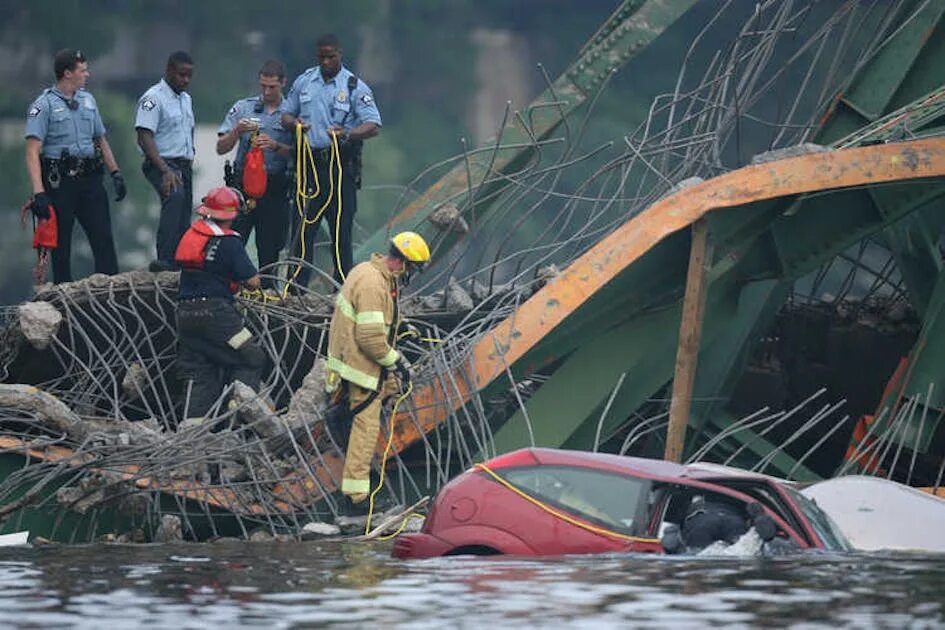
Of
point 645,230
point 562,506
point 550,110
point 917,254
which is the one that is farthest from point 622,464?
point 550,110

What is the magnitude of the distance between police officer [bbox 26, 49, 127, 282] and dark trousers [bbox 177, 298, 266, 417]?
156 cm

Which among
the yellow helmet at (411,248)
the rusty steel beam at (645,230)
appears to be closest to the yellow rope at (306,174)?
the rusty steel beam at (645,230)

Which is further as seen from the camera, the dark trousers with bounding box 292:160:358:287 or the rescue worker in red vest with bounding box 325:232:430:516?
the dark trousers with bounding box 292:160:358:287

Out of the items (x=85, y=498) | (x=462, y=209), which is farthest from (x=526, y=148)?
(x=85, y=498)

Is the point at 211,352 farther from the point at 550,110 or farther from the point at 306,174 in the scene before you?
the point at 550,110

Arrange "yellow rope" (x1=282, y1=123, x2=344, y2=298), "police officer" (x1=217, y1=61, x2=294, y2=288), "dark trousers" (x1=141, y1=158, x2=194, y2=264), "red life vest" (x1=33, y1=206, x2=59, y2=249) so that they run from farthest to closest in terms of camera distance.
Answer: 1. "police officer" (x1=217, y1=61, x2=294, y2=288)
2. "yellow rope" (x1=282, y1=123, x2=344, y2=298)
3. "dark trousers" (x1=141, y1=158, x2=194, y2=264)
4. "red life vest" (x1=33, y1=206, x2=59, y2=249)

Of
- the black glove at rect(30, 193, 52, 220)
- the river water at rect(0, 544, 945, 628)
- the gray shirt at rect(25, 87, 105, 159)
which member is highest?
the gray shirt at rect(25, 87, 105, 159)

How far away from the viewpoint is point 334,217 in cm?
1955

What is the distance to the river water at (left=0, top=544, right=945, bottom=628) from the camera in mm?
11586

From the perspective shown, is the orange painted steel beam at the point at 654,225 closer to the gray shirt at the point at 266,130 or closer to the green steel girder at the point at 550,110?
the gray shirt at the point at 266,130

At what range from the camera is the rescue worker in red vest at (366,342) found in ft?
55.2

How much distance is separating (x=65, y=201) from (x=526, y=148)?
5.10m

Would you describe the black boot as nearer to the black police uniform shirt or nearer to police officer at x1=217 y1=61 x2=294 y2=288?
the black police uniform shirt

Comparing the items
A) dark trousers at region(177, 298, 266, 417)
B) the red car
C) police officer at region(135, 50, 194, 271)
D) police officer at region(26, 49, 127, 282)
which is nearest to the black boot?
dark trousers at region(177, 298, 266, 417)
